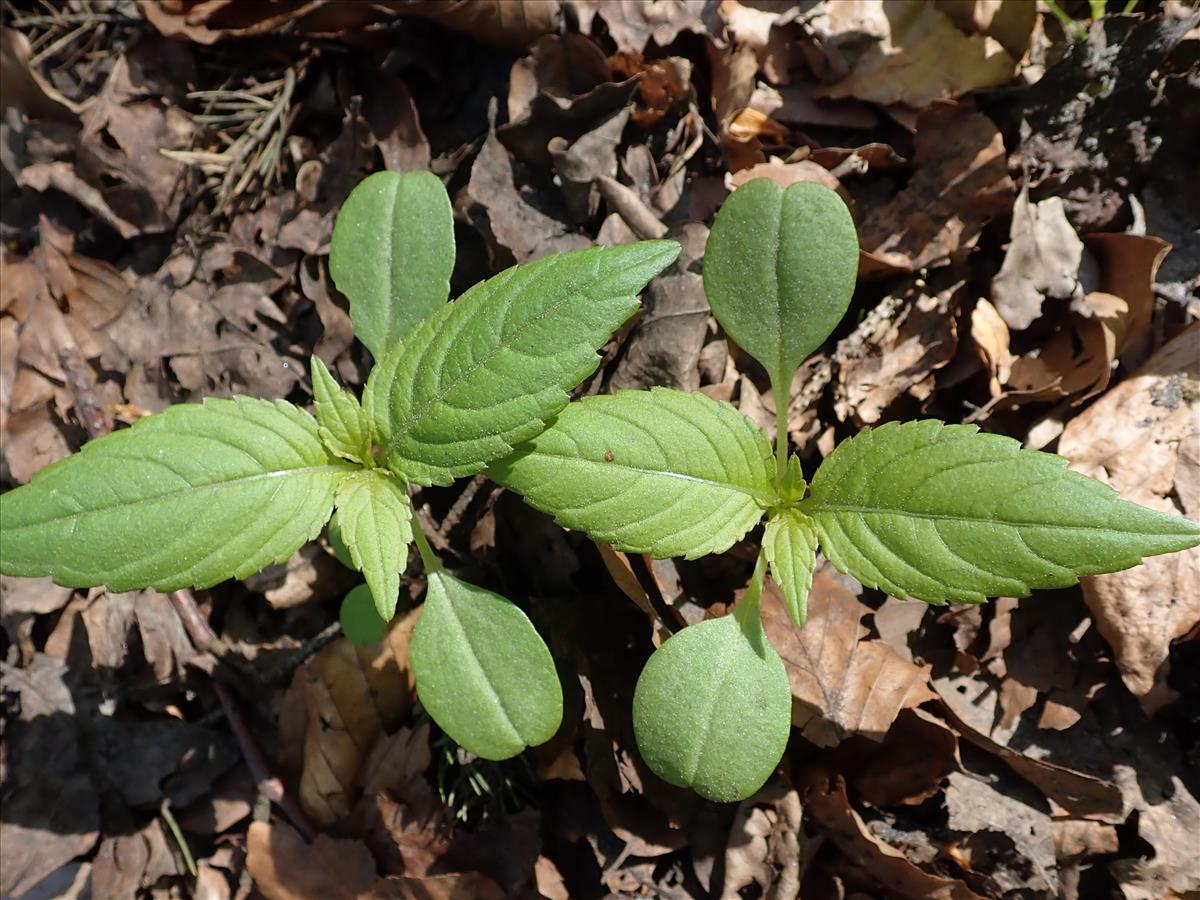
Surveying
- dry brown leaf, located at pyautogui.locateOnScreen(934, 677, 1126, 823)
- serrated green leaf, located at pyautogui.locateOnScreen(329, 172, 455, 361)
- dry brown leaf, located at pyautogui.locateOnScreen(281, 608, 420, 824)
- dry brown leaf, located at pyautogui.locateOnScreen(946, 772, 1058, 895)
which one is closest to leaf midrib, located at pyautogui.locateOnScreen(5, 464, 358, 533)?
serrated green leaf, located at pyautogui.locateOnScreen(329, 172, 455, 361)

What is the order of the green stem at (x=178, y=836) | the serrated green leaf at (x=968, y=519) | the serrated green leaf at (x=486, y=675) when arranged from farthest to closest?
the green stem at (x=178, y=836) → the serrated green leaf at (x=486, y=675) → the serrated green leaf at (x=968, y=519)

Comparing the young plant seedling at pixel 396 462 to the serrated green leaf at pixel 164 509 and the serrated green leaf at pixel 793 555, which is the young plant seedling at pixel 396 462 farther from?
the serrated green leaf at pixel 793 555

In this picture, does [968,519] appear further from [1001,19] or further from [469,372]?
[1001,19]

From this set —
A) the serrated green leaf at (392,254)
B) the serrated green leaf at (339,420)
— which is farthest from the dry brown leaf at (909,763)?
the serrated green leaf at (392,254)

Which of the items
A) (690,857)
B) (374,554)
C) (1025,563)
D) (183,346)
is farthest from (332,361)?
(1025,563)

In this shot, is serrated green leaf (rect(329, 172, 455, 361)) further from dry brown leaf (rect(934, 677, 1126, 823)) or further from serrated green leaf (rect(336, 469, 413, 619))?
dry brown leaf (rect(934, 677, 1126, 823))

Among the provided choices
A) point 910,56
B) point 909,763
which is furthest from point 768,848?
point 910,56

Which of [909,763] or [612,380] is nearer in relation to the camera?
[909,763]
